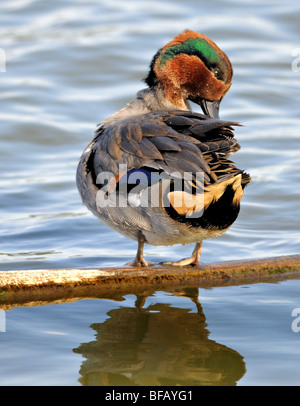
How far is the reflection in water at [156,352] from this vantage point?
4.54 meters

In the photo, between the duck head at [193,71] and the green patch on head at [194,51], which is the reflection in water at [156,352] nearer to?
the duck head at [193,71]

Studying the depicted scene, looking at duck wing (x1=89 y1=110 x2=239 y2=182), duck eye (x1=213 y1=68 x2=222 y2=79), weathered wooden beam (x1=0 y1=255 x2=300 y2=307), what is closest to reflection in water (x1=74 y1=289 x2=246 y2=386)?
weathered wooden beam (x1=0 y1=255 x2=300 y2=307)

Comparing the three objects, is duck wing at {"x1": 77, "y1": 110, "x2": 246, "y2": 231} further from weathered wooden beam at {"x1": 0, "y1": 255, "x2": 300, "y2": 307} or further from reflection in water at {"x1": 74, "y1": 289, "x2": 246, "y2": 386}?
reflection in water at {"x1": 74, "y1": 289, "x2": 246, "y2": 386}

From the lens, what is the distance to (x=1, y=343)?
4.95 meters

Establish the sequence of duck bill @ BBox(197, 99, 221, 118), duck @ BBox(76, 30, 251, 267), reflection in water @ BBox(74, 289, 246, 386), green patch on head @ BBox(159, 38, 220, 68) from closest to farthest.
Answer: reflection in water @ BBox(74, 289, 246, 386)
duck @ BBox(76, 30, 251, 267)
green patch on head @ BBox(159, 38, 220, 68)
duck bill @ BBox(197, 99, 221, 118)

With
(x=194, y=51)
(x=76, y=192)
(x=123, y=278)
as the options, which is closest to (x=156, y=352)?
(x=123, y=278)

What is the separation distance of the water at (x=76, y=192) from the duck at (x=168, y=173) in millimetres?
634

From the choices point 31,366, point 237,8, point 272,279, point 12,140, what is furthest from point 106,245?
point 237,8

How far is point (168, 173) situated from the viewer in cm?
511

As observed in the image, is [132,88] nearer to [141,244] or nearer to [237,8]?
[237,8]

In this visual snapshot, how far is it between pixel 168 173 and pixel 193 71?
5.14ft

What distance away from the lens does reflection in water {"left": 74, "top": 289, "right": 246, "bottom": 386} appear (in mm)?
4539

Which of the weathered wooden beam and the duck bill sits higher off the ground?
the duck bill
